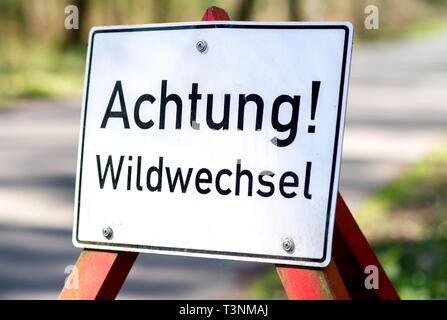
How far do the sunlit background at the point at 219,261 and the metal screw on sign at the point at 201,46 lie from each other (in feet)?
2.50

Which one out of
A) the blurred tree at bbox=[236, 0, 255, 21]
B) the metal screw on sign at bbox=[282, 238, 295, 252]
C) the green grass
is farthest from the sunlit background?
the metal screw on sign at bbox=[282, 238, 295, 252]

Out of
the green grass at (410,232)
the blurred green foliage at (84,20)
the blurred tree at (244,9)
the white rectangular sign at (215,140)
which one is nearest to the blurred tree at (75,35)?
the blurred green foliage at (84,20)

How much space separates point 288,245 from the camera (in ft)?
5.77

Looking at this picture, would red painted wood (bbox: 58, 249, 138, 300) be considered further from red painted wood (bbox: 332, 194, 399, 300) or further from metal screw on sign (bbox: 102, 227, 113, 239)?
red painted wood (bbox: 332, 194, 399, 300)

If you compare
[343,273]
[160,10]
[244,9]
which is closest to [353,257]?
[343,273]

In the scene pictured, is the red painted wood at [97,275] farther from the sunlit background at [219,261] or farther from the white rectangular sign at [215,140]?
the sunlit background at [219,261]

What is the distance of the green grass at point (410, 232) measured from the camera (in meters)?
4.02

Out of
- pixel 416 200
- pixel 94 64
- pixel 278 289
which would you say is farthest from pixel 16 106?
pixel 94 64

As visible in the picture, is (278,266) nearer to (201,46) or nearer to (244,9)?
(201,46)

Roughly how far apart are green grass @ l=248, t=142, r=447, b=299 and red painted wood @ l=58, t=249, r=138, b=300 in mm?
2121

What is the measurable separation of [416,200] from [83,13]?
1645 centimetres
